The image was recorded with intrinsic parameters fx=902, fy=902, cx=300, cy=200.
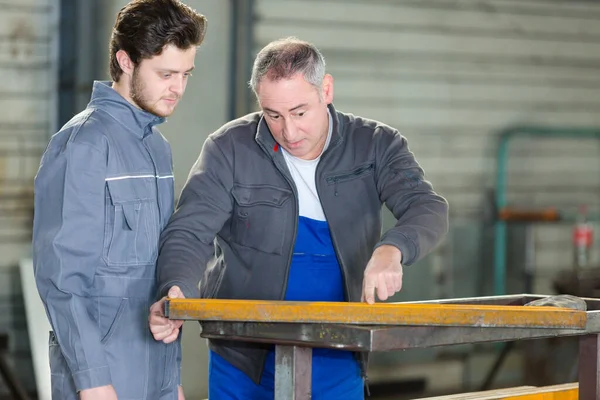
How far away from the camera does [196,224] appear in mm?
1980

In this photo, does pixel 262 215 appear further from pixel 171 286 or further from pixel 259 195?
pixel 171 286

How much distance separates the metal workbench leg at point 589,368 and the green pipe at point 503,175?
4.20 metres

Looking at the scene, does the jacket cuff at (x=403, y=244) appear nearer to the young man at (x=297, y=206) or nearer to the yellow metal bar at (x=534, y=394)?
the young man at (x=297, y=206)

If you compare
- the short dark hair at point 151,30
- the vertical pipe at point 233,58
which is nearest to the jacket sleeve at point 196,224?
the short dark hair at point 151,30

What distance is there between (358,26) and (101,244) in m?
4.17

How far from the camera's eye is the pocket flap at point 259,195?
2.10m

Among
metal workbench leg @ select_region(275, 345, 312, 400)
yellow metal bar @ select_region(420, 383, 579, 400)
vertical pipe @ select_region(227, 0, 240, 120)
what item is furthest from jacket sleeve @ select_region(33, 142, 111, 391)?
vertical pipe @ select_region(227, 0, 240, 120)

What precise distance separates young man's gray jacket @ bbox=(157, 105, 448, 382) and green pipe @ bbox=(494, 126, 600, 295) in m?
4.14

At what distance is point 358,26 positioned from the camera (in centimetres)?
568

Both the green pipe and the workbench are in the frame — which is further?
the green pipe

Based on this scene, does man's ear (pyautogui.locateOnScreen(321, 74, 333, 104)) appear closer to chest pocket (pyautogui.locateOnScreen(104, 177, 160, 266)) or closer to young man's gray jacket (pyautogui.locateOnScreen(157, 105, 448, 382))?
young man's gray jacket (pyautogui.locateOnScreen(157, 105, 448, 382))

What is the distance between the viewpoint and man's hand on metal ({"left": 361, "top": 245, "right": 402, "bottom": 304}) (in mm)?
1731

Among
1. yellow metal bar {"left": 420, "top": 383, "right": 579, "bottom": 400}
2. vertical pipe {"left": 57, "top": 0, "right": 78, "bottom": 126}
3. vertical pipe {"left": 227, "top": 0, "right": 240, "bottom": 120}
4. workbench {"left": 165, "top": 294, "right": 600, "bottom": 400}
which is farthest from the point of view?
vertical pipe {"left": 227, "top": 0, "right": 240, "bottom": 120}

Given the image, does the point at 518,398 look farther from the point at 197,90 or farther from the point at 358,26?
the point at 358,26
